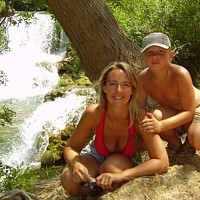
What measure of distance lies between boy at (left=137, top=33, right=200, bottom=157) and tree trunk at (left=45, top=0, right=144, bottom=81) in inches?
47.4

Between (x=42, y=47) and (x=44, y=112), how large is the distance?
223 inches

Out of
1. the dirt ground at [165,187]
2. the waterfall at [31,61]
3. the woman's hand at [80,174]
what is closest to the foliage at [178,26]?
the dirt ground at [165,187]

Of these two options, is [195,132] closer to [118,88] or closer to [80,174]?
[118,88]

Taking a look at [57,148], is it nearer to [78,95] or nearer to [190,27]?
[78,95]

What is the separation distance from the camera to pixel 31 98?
41.2 ft

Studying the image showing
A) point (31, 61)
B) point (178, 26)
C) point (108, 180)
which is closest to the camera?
point (108, 180)

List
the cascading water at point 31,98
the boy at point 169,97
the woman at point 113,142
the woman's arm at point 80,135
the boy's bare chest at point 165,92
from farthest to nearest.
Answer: the cascading water at point 31,98
the boy's bare chest at point 165,92
the boy at point 169,97
the woman's arm at point 80,135
the woman at point 113,142

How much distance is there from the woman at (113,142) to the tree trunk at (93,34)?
59.7 inches

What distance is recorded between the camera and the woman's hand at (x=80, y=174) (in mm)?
→ 2776

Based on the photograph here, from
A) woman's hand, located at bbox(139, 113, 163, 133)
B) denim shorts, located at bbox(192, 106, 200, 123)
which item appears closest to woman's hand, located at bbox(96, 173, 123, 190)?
woman's hand, located at bbox(139, 113, 163, 133)

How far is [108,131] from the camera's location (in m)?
3.00

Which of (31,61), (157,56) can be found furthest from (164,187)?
(31,61)

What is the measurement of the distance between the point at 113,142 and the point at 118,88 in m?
0.42

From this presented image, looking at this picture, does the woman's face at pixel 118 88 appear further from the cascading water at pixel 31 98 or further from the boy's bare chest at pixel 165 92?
the cascading water at pixel 31 98
